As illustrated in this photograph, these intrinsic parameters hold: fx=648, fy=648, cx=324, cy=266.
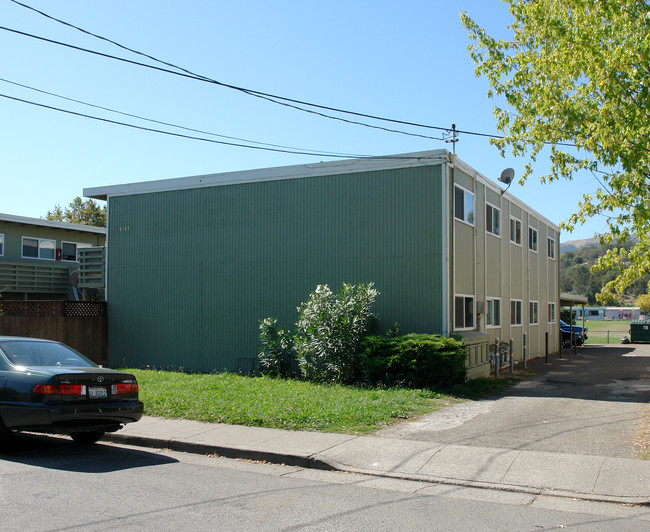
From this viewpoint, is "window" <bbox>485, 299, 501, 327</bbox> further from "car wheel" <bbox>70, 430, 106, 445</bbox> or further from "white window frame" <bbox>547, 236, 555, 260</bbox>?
"car wheel" <bbox>70, 430, 106, 445</bbox>

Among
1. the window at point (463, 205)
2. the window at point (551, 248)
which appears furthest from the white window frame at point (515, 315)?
the window at point (551, 248)

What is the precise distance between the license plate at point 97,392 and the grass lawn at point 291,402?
2.55 metres

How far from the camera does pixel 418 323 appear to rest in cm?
1638

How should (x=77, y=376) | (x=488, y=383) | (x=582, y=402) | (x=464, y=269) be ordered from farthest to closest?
(x=464, y=269)
(x=488, y=383)
(x=582, y=402)
(x=77, y=376)

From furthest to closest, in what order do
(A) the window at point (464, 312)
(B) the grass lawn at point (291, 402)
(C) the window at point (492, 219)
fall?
(C) the window at point (492, 219) < (A) the window at point (464, 312) < (B) the grass lawn at point (291, 402)

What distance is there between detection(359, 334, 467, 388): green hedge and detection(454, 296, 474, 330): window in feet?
6.94

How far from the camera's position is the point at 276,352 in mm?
17172

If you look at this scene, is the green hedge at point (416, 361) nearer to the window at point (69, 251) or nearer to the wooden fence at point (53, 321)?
the wooden fence at point (53, 321)

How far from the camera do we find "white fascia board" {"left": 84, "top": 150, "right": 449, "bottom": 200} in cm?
1653

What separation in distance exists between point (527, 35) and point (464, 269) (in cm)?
654

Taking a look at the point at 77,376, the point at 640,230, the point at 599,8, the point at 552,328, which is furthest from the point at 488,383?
the point at 552,328

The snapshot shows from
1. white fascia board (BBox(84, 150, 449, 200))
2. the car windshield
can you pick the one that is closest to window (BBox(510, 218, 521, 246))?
white fascia board (BBox(84, 150, 449, 200))

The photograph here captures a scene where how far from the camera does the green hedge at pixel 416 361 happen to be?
14383 mm

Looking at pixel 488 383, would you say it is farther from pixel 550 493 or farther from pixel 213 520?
pixel 213 520
